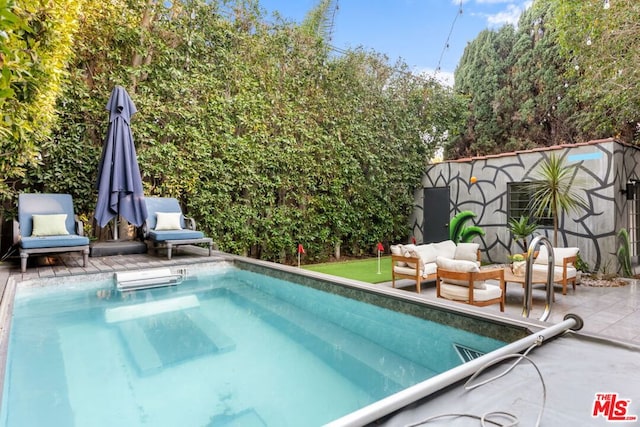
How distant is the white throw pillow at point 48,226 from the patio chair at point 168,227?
113 centimetres

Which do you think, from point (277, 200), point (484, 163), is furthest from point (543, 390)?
point (484, 163)

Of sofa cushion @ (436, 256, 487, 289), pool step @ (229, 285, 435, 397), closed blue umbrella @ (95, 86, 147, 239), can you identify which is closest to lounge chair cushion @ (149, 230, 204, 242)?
closed blue umbrella @ (95, 86, 147, 239)

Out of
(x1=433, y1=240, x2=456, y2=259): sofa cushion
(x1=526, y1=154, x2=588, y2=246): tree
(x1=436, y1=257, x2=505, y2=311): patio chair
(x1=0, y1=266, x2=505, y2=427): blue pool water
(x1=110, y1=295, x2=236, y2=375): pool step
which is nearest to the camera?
(x1=0, y1=266, x2=505, y2=427): blue pool water

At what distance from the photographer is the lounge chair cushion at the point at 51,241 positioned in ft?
14.5

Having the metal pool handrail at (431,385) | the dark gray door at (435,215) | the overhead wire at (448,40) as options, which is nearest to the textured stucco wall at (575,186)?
the dark gray door at (435,215)

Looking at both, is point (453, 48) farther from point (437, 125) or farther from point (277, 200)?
point (277, 200)

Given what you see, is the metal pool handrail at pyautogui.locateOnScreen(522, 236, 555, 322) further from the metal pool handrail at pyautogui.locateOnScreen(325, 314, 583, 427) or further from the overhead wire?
the overhead wire

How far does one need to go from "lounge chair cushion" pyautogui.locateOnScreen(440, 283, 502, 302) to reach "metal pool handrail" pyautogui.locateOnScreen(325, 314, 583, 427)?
184cm

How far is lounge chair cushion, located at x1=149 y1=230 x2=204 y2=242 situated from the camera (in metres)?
5.43

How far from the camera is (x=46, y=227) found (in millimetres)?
4871

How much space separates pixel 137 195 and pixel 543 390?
18.8 ft

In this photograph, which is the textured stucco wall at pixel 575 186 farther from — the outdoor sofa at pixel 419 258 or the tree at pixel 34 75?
the tree at pixel 34 75

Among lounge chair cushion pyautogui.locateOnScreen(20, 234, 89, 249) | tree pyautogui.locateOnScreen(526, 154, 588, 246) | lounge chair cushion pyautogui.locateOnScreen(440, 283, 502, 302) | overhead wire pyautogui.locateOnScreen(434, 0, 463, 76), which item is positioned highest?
overhead wire pyautogui.locateOnScreen(434, 0, 463, 76)

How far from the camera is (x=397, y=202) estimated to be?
985cm
